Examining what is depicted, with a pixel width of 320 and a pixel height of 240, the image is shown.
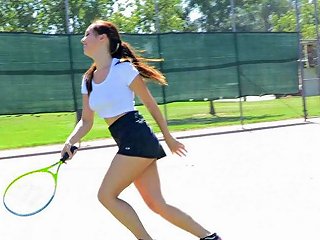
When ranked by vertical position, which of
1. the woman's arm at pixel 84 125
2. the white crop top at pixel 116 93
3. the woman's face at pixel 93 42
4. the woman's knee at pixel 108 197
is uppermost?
the woman's face at pixel 93 42

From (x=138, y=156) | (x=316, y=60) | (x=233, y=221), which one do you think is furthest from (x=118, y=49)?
(x=316, y=60)

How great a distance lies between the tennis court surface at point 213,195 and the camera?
5430mm

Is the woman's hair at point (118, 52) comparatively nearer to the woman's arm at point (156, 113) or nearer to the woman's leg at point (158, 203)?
the woman's arm at point (156, 113)

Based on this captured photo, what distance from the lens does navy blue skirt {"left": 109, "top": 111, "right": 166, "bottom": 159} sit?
414 cm

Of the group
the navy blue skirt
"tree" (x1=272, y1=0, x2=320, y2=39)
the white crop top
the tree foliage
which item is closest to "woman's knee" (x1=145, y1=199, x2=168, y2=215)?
the navy blue skirt

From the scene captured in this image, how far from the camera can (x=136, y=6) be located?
25578mm

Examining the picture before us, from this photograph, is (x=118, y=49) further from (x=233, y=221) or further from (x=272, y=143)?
(x=272, y=143)

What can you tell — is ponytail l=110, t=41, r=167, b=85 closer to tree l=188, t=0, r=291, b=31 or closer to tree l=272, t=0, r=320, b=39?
tree l=188, t=0, r=291, b=31

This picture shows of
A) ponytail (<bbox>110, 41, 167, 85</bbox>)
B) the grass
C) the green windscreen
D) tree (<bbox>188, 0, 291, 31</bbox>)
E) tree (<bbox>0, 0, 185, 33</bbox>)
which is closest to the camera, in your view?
ponytail (<bbox>110, 41, 167, 85</bbox>)

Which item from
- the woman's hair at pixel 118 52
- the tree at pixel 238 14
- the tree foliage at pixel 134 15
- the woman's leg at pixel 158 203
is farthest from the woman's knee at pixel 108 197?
the tree at pixel 238 14

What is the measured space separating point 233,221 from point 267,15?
1224 inches

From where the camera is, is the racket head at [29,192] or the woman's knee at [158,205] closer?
the woman's knee at [158,205]

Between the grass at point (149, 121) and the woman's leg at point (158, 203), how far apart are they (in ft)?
30.5

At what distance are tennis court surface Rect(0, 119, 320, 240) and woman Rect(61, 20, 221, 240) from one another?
98 cm
